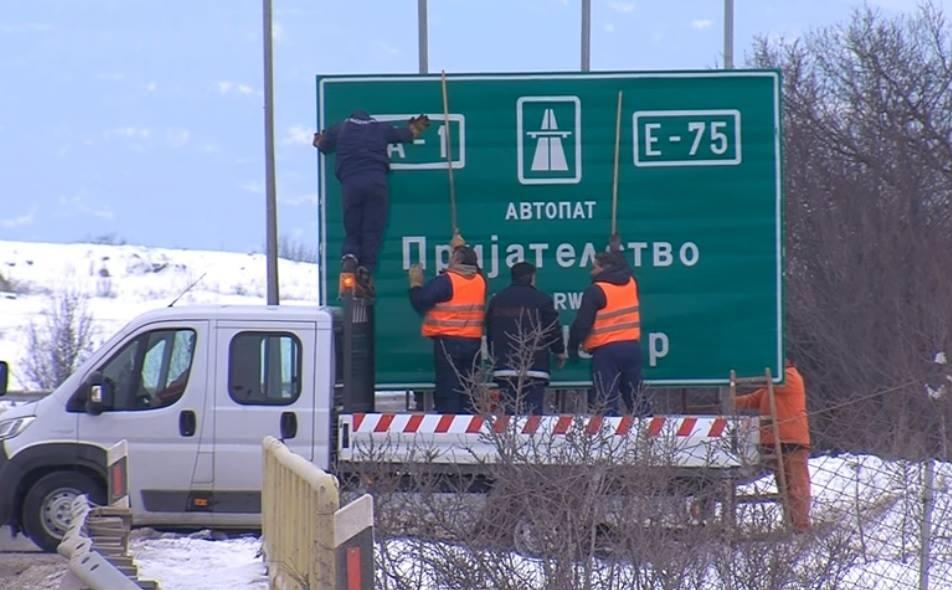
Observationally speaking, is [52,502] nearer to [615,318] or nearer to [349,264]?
[349,264]

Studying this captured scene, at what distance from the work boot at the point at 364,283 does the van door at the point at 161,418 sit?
48.5 inches

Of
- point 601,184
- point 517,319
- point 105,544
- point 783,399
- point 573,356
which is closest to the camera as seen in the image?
→ point 105,544

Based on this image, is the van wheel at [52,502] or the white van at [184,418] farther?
the van wheel at [52,502]

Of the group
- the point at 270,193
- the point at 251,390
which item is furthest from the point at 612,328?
the point at 270,193

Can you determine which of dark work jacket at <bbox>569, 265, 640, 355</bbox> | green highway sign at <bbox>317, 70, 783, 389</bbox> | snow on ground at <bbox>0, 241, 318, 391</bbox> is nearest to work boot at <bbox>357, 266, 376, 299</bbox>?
green highway sign at <bbox>317, 70, 783, 389</bbox>

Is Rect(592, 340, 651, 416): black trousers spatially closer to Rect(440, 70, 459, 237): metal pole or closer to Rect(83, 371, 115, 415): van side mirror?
Rect(440, 70, 459, 237): metal pole

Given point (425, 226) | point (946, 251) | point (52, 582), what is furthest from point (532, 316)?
Result: point (946, 251)

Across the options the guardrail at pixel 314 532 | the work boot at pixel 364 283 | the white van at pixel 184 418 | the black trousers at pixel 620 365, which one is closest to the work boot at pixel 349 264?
the work boot at pixel 364 283

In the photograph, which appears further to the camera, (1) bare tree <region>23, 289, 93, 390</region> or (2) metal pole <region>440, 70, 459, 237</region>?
(1) bare tree <region>23, 289, 93, 390</region>

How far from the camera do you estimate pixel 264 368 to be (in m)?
12.0

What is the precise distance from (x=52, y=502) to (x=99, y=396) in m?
0.92

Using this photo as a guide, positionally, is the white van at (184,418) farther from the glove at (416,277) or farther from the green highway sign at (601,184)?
the green highway sign at (601,184)

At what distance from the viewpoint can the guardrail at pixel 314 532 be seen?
5406mm

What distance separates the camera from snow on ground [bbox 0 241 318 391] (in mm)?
60625
